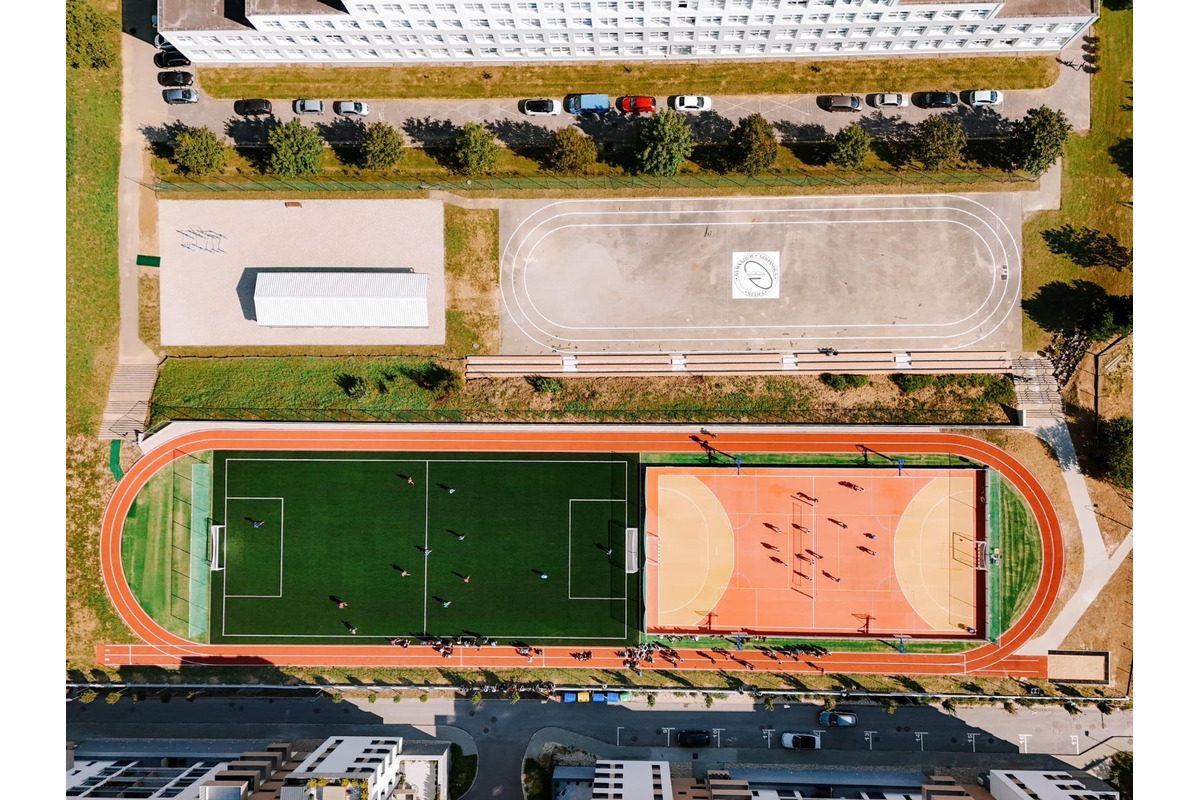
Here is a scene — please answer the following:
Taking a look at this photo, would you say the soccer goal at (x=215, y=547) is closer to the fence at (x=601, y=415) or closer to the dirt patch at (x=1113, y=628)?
the fence at (x=601, y=415)

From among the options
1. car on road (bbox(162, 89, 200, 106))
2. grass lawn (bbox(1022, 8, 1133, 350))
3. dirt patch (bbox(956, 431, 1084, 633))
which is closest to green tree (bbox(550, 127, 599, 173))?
car on road (bbox(162, 89, 200, 106))

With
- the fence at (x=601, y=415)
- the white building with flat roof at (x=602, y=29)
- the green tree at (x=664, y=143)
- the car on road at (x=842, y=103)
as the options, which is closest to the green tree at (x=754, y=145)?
the green tree at (x=664, y=143)

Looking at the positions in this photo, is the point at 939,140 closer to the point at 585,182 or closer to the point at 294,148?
the point at 585,182

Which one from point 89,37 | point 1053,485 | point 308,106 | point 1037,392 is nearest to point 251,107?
point 308,106

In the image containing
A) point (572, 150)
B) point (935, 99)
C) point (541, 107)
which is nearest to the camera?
point (572, 150)

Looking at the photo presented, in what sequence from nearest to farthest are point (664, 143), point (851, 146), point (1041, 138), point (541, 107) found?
point (1041, 138) → point (664, 143) → point (851, 146) → point (541, 107)

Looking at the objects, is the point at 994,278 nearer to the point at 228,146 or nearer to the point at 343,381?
the point at 343,381
